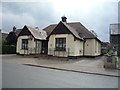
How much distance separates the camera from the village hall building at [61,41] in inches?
932

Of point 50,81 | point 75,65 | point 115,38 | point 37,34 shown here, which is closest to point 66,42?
point 37,34

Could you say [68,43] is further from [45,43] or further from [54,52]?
[45,43]

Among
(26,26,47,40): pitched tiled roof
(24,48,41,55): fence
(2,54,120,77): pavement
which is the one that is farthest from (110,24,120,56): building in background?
(24,48,41,55): fence

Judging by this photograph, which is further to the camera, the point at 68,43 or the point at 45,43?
the point at 45,43


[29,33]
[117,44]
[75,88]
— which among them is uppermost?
[29,33]

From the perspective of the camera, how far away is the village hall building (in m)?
23.7

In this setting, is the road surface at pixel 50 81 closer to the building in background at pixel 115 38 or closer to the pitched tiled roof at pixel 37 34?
the pitched tiled roof at pixel 37 34

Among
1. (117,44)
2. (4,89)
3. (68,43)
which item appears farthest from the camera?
(117,44)

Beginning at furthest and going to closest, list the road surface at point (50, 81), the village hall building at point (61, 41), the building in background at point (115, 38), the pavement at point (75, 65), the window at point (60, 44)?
the building in background at point (115, 38) < the window at point (60, 44) < the village hall building at point (61, 41) < the pavement at point (75, 65) < the road surface at point (50, 81)

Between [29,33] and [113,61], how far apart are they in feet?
60.0

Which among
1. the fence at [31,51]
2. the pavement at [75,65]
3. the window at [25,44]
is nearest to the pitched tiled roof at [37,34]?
the window at [25,44]

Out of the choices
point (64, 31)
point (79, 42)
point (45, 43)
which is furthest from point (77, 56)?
point (45, 43)

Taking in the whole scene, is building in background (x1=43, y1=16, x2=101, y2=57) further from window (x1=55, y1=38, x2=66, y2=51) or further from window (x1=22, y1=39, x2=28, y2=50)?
window (x1=22, y1=39, x2=28, y2=50)

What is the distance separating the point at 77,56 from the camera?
24.6 meters
